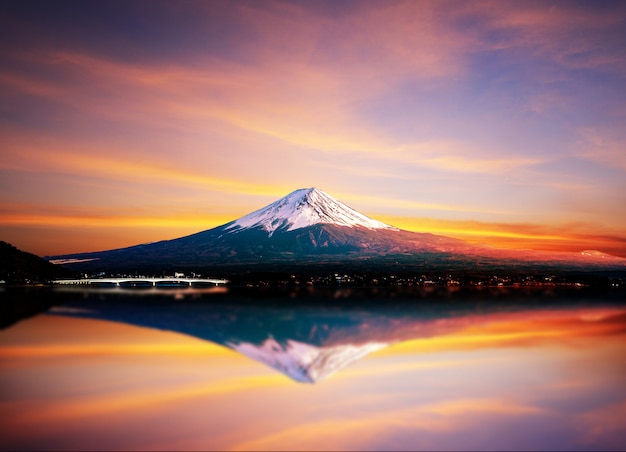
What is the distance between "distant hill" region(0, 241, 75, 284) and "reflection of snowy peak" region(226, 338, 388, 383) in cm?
11446

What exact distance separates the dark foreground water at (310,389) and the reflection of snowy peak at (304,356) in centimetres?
7

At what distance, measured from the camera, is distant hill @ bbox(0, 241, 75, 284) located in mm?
131262

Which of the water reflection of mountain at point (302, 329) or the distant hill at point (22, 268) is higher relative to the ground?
the distant hill at point (22, 268)

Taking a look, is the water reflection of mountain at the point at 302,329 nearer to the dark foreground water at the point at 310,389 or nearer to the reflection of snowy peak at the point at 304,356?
the reflection of snowy peak at the point at 304,356

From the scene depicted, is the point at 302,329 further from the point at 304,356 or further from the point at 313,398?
the point at 313,398

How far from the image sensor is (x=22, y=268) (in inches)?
5428

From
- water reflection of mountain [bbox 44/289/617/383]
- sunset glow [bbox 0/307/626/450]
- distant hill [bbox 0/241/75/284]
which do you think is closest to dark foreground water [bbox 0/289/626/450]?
sunset glow [bbox 0/307/626/450]

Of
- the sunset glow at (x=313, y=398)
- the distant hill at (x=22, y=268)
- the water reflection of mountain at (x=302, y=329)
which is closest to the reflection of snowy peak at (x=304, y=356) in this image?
the water reflection of mountain at (x=302, y=329)

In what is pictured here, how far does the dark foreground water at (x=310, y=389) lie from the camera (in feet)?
39.8

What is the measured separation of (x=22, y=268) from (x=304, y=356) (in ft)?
425

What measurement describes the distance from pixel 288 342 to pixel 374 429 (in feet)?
57.0

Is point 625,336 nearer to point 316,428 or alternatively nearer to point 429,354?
point 429,354

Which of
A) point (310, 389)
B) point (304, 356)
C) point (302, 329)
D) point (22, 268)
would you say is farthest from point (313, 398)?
point (22, 268)

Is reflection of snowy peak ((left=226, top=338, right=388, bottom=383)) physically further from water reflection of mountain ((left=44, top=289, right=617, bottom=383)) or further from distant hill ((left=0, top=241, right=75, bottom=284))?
distant hill ((left=0, top=241, right=75, bottom=284))
